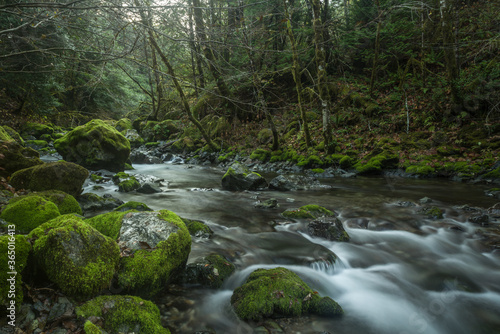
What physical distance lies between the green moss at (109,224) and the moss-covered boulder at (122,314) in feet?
3.47

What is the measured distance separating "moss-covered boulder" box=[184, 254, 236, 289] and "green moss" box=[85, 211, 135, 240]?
103cm

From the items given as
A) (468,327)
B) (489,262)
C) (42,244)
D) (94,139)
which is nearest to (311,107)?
(94,139)

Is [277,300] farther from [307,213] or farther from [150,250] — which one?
[307,213]

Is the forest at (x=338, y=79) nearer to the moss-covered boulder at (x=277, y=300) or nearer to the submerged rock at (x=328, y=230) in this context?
the submerged rock at (x=328, y=230)

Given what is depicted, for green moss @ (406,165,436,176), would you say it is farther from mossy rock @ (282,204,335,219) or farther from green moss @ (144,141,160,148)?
green moss @ (144,141,160,148)

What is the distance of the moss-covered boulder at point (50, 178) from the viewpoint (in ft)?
18.3

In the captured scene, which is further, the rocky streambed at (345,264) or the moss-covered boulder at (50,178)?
the moss-covered boulder at (50,178)

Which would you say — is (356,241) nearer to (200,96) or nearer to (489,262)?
(489,262)

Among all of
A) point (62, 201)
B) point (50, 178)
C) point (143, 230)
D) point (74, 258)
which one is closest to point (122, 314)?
point (74, 258)

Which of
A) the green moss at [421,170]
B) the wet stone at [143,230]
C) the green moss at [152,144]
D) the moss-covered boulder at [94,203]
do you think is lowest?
the green moss at [421,170]

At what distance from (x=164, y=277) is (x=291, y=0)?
19083 mm

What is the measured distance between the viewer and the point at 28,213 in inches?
135

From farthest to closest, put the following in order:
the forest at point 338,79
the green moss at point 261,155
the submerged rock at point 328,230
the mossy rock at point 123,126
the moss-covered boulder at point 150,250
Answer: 1. the mossy rock at point 123,126
2. the green moss at point 261,155
3. the forest at point 338,79
4. the submerged rock at point 328,230
5. the moss-covered boulder at point 150,250

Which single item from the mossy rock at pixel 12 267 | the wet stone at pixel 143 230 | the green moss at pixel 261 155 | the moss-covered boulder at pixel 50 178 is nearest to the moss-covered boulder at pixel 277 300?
the wet stone at pixel 143 230
